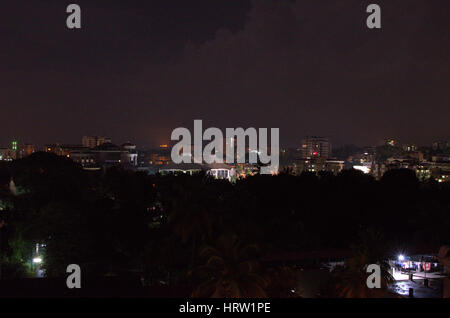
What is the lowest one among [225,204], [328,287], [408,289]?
[408,289]

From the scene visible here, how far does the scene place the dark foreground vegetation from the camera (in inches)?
584

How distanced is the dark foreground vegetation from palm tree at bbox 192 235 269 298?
3 centimetres

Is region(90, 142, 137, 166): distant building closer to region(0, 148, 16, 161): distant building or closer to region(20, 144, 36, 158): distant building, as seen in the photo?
region(0, 148, 16, 161): distant building

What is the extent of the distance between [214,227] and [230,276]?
37.3ft

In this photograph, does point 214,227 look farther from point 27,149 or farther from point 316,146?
point 316,146

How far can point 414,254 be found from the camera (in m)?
24.9

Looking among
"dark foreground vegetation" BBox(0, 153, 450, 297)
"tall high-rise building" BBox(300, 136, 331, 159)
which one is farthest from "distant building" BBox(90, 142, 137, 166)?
"tall high-rise building" BBox(300, 136, 331, 159)

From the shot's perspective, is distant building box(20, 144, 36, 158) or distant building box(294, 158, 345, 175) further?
distant building box(20, 144, 36, 158)

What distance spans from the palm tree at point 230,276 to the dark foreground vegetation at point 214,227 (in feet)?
0.11

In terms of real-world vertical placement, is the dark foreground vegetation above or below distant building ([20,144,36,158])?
below
